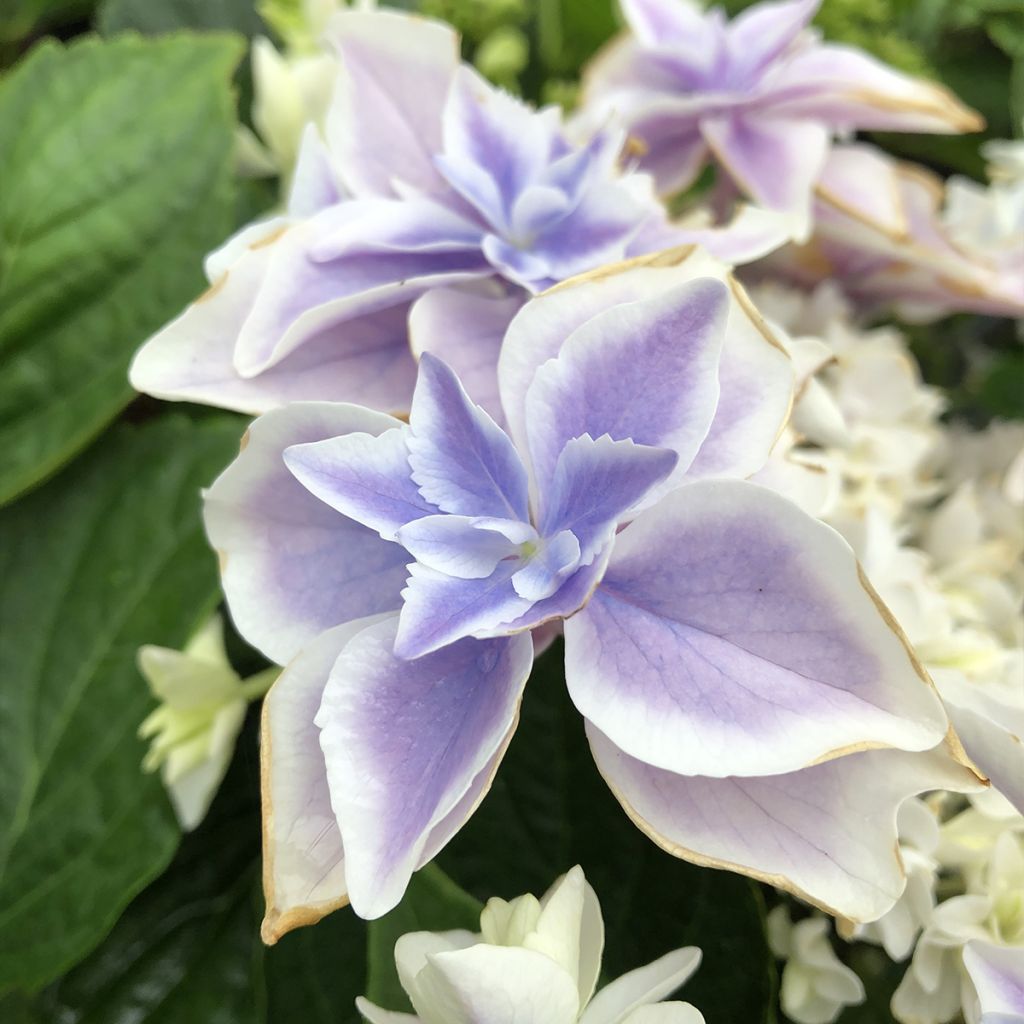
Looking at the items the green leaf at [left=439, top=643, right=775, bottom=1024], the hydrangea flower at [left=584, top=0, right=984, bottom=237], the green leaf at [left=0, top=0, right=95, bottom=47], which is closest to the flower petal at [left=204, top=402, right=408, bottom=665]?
the green leaf at [left=439, top=643, right=775, bottom=1024]

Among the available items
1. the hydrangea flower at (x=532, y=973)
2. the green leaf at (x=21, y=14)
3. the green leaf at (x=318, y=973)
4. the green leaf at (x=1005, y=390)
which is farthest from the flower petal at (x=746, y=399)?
the green leaf at (x=21, y=14)

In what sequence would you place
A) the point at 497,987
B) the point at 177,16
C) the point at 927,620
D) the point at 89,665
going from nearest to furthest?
the point at 497,987 → the point at 927,620 → the point at 89,665 → the point at 177,16

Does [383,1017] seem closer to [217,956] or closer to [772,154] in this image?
[217,956]

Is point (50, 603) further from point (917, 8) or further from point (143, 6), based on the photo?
point (917, 8)

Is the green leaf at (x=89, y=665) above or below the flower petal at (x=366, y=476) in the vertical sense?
below

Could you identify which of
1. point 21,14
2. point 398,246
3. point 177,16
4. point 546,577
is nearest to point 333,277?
point 398,246

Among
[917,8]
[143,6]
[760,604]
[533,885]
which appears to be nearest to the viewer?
[760,604]

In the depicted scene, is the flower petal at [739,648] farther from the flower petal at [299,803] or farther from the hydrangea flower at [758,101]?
the hydrangea flower at [758,101]

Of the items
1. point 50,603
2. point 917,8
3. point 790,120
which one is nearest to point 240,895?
point 50,603
